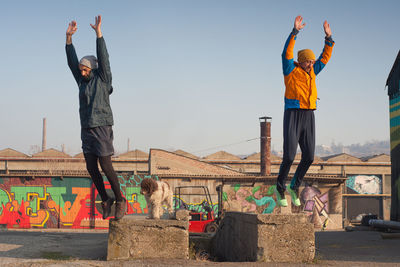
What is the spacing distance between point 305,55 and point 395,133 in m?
7.98

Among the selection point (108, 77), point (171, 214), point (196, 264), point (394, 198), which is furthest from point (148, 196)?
point (394, 198)

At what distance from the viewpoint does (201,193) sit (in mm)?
29516

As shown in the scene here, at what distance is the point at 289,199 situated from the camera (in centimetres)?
2952

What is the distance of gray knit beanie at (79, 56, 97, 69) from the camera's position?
18.9 ft

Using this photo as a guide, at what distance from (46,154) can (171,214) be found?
43.1 m

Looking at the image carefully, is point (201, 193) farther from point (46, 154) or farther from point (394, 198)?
point (46, 154)

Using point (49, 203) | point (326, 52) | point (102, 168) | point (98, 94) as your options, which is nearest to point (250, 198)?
point (49, 203)

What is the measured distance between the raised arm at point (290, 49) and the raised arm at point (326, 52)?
0.40m

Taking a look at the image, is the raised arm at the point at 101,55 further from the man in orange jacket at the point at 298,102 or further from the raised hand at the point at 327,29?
the raised hand at the point at 327,29

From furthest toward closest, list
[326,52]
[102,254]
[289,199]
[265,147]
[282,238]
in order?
[265,147] < [289,199] < [102,254] < [326,52] < [282,238]

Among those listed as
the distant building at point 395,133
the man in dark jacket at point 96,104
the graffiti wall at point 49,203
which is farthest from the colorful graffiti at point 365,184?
the man in dark jacket at point 96,104

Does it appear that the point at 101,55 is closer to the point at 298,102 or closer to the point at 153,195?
the point at 153,195

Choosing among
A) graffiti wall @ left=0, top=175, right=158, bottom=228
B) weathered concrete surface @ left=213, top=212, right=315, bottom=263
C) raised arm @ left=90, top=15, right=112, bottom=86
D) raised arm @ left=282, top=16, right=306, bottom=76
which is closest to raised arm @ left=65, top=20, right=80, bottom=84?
raised arm @ left=90, top=15, right=112, bottom=86

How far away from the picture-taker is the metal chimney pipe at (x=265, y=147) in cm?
3519
